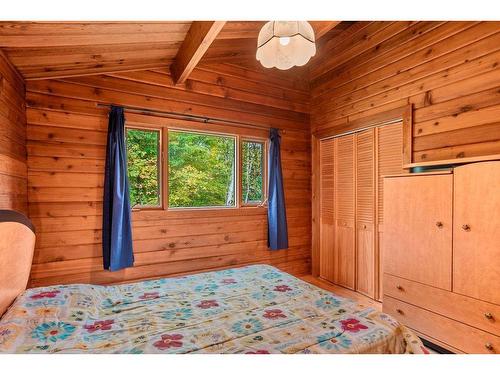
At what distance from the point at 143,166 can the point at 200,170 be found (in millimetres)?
625

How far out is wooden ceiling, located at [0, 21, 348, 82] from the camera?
170 cm

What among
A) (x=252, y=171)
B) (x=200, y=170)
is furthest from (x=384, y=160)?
(x=200, y=170)

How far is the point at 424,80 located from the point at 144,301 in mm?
2877

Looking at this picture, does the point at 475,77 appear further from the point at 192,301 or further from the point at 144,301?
the point at 144,301

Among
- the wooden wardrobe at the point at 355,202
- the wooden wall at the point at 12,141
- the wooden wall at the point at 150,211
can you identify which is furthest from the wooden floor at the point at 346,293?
the wooden wall at the point at 12,141

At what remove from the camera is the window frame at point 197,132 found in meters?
2.83

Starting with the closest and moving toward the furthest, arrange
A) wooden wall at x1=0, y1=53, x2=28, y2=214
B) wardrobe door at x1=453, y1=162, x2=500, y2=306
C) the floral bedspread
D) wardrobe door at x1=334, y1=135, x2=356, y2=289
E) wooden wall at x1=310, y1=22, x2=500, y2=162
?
the floral bedspread
wardrobe door at x1=453, y1=162, x2=500, y2=306
wooden wall at x1=0, y1=53, x2=28, y2=214
wooden wall at x1=310, y1=22, x2=500, y2=162
wardrobe door at x1=334, y1=135, x2=356, y2=289

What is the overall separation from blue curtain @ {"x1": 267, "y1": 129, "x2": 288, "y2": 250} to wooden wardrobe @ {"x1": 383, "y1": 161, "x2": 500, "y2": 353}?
4.34 feet

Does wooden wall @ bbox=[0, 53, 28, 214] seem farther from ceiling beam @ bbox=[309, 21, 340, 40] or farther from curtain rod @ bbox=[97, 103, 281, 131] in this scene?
ceiling beam @ bbox=[309, 21, 340, 40]

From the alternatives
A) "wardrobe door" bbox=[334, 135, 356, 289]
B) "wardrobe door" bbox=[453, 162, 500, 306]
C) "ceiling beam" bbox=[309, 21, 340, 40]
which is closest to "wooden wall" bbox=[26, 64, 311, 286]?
"wardrobe door" bbox=[334, 135, 356, 289]

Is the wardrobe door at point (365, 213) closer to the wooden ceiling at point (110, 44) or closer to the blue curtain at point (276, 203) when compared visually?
the blue curtain at point (276, 203)

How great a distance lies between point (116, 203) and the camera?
2.49 metres

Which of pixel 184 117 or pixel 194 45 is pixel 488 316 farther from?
pixel 184 117

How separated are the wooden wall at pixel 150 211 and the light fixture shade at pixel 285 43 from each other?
1523 mm
